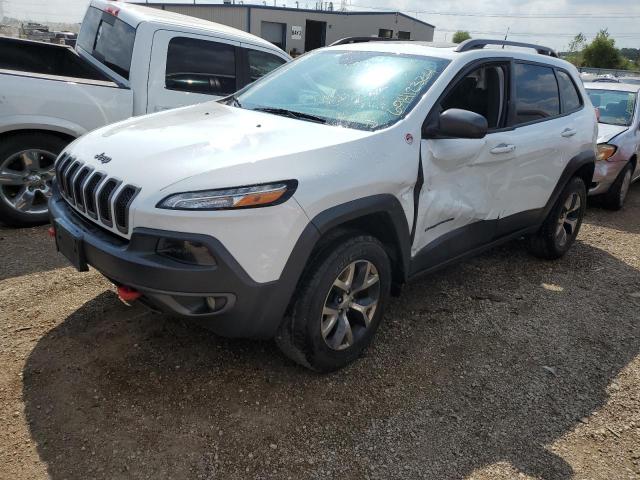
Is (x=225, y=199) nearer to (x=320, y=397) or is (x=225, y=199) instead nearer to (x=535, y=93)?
(x=320, y=397)

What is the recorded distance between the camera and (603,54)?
48094 millimetres

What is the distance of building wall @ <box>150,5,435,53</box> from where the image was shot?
3694 cm

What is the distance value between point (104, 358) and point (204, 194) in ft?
4.23

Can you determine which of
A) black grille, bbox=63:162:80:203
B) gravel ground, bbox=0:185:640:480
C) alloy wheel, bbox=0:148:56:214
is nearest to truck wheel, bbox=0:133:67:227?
alloy wheel, bbox=0:148:56:214

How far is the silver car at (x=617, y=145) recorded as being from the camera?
6.76 metres

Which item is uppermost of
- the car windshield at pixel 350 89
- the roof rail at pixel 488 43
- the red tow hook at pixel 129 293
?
the roof rail at pixel 488 43

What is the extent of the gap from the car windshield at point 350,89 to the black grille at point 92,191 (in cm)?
119

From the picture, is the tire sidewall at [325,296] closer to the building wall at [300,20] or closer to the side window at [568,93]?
the side window at [568,93]

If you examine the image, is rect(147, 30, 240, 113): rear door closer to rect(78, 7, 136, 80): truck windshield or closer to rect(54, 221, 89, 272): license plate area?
rect(78, 7, 136, 80): truck windshield

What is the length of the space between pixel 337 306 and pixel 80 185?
4.72 feet

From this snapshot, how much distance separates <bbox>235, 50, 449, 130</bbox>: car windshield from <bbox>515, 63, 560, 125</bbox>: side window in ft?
3.15

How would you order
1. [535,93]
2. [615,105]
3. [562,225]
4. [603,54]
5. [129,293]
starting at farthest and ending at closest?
[603,54] < [615,105] < [562,225] < [535,93] < [129,293]

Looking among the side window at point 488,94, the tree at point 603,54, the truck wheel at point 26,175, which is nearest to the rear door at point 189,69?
the truck wheel at point 26,175

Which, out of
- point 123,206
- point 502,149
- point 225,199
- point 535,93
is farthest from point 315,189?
point 535,93
